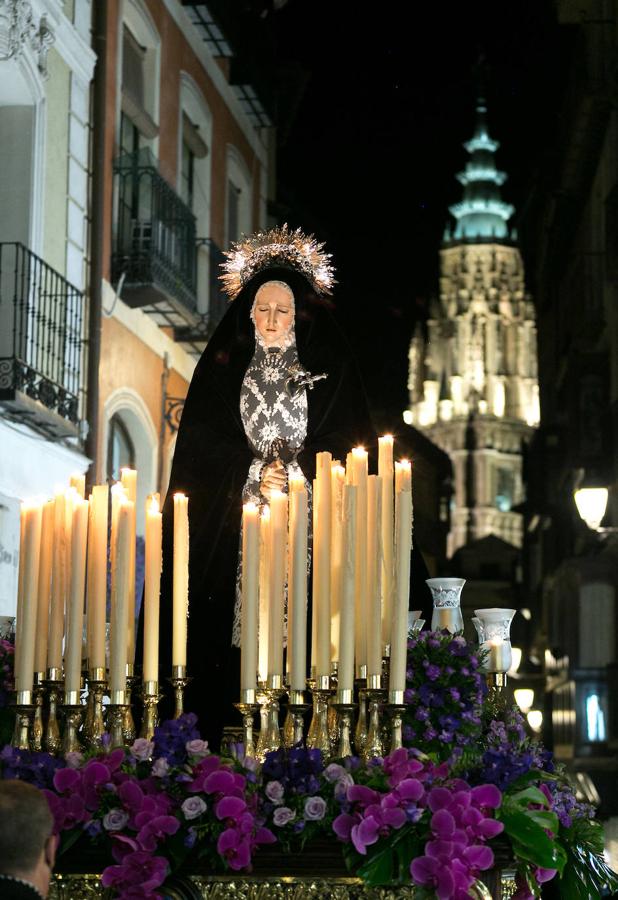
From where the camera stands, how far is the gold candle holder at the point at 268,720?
14.2 feet

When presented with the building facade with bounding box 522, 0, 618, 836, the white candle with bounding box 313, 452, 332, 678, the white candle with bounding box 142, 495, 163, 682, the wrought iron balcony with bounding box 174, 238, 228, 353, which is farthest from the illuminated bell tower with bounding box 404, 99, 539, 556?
the white candle with bounding box 142, 495, 163, 682

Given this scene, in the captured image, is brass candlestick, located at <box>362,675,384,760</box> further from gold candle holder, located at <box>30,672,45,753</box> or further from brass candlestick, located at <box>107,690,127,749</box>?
gold candle holder, located at <box>30,672,45,753</box>

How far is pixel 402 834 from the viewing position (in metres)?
3.91

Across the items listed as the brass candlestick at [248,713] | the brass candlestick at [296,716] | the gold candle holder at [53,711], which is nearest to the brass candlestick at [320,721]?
the brass candlestick at [296,716]

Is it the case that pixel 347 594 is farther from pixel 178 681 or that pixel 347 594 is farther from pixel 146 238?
pixel 146 238

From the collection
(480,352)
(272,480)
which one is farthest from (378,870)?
(480,352)

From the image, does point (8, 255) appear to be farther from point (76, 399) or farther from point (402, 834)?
point (402, 834)

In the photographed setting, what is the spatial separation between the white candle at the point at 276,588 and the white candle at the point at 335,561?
16cm

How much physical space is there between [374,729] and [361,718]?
12 centimetres

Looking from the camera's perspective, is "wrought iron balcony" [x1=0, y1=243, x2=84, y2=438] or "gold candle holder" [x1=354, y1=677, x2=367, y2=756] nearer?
"gold candle holder" [x1=354, y1=677, x2=367, y2=756]

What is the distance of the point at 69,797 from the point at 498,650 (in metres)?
1.37

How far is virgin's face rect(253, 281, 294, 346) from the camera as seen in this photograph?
19.2 feet

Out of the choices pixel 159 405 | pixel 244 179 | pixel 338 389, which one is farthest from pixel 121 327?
pixel 338 389

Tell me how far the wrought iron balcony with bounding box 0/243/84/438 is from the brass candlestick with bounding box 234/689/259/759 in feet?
24.7
